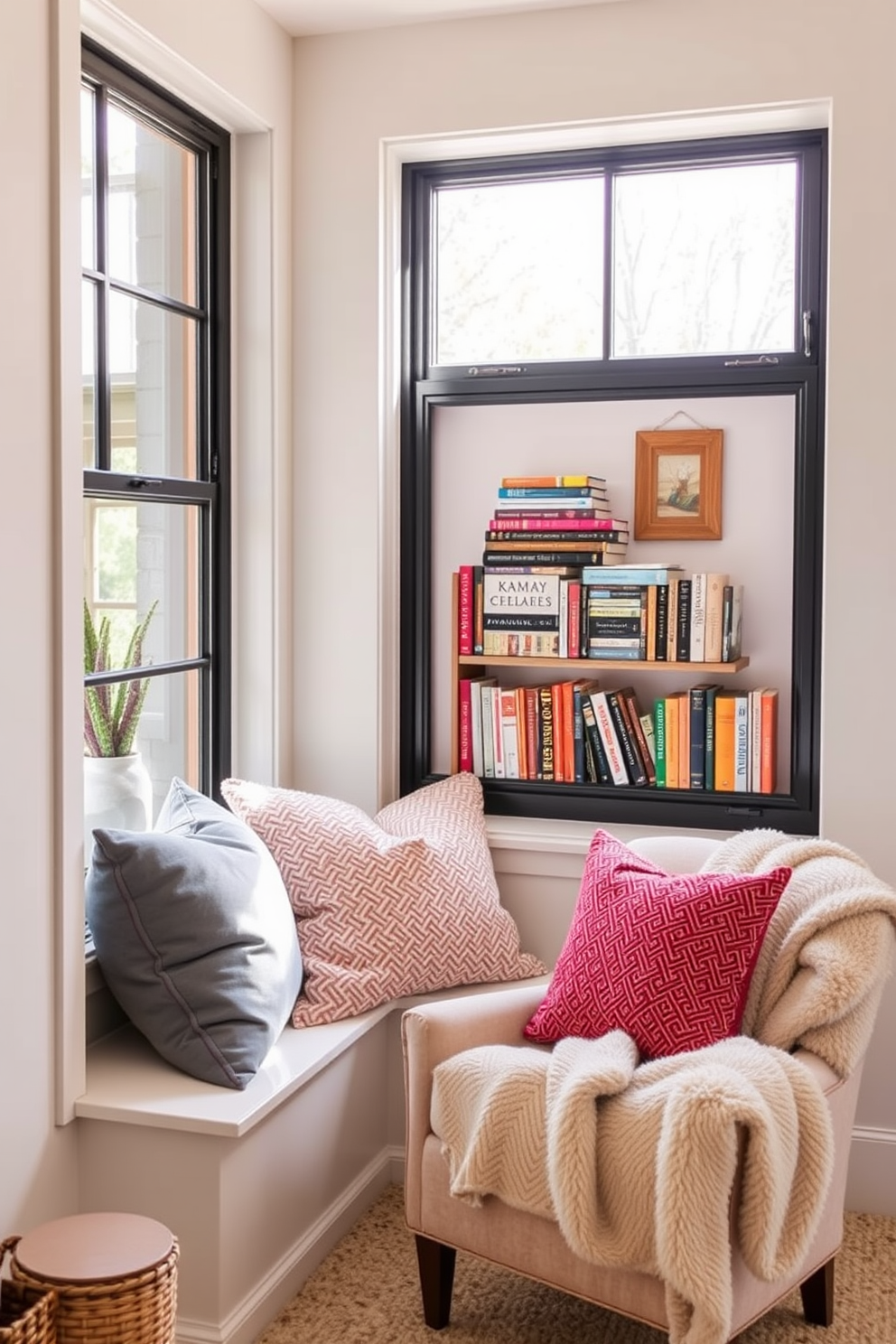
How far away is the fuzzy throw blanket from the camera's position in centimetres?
200

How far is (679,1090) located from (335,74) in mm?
2418

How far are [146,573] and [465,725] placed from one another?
0.88 m

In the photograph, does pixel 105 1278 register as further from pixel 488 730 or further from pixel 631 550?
pixel 631 550

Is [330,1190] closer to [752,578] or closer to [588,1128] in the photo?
[588,1128]

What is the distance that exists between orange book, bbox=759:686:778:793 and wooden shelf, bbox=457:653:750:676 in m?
0.10

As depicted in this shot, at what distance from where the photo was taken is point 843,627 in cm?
290

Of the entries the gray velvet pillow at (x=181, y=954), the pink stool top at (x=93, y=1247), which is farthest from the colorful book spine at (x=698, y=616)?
the pink stool top at (x=93, y=1247)

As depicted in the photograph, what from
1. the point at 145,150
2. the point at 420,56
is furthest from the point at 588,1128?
the point at 420,56

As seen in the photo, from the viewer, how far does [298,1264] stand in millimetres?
2578

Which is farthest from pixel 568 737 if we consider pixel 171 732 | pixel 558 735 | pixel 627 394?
pixel 171 732

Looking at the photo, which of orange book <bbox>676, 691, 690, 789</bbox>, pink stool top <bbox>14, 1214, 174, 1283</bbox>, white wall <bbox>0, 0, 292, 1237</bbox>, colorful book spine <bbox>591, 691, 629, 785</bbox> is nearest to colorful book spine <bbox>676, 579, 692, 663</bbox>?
orange book <bbox>676, 691, 690, 789</bbox>

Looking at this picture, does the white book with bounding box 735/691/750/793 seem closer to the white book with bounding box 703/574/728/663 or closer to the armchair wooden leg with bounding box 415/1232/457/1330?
the white book with bounding box 703/574/728/663

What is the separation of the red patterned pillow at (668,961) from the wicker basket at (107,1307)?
2.75 feet

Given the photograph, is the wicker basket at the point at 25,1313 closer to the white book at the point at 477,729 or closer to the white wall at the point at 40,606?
the white wall at the point at 40,606
